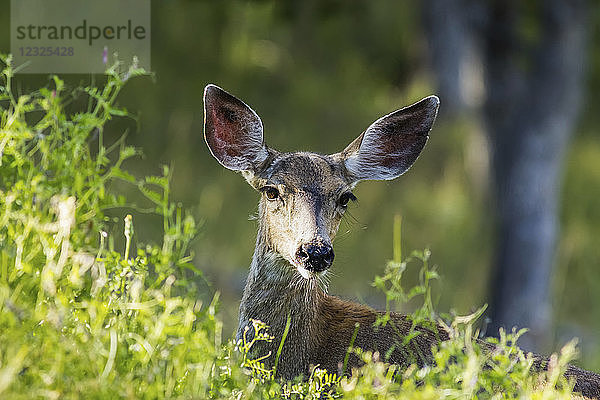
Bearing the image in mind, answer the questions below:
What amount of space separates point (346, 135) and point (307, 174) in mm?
8393

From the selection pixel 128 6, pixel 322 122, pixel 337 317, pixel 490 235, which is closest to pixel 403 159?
pixel 337 317

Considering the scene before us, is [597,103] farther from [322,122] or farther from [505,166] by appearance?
[505,166]

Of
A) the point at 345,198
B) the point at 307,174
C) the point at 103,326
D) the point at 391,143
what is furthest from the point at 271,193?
the point at 103,326

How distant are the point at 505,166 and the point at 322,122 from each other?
12.7ft

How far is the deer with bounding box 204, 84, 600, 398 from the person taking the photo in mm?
4457

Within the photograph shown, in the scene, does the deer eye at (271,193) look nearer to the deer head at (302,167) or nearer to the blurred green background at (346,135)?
the deer head at (302,167)

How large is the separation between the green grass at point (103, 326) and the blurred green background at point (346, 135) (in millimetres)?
4879

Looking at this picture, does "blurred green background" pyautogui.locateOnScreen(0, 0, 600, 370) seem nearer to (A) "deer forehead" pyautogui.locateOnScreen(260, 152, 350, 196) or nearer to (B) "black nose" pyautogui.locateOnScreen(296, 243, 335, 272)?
(A) "deer forehead" pyautogui.locateOnScreen(260, 152, 350, 196)

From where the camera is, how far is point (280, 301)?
471cm

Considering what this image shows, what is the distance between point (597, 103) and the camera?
54.9ft

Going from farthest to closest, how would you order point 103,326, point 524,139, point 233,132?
point 524,139 < point 233,132 < point 103,326

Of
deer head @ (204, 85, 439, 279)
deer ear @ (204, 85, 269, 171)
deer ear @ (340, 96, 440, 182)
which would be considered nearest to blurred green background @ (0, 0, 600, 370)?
deer ear @ (340, 96, 440, 182)

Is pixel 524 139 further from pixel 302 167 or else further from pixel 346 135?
pixel 302 167

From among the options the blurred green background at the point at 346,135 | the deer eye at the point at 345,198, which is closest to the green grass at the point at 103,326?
the deer eye at the point at 345,198
